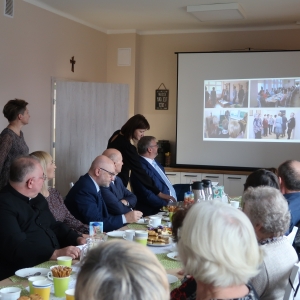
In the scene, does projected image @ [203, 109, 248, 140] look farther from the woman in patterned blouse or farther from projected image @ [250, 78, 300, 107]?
the woman in patterned blouse

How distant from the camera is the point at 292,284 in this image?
6.82ft

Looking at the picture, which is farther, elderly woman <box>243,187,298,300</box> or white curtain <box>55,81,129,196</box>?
white curtain <box>55,81,129,196</box>

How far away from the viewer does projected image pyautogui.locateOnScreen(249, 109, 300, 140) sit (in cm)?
725

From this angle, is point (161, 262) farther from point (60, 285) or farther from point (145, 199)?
point (145, 199)

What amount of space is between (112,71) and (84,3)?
1960 millimetres

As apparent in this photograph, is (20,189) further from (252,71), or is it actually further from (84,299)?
(252,71)

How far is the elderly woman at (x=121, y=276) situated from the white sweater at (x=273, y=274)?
4.03ft

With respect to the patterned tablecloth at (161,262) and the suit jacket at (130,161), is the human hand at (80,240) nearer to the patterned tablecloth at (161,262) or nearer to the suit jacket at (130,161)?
the patterned tablecloth at (161,262)

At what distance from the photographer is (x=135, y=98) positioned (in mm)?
8047

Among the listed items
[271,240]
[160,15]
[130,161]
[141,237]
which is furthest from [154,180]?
[160,15]

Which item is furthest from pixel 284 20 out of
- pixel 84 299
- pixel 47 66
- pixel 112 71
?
pixel 84 299

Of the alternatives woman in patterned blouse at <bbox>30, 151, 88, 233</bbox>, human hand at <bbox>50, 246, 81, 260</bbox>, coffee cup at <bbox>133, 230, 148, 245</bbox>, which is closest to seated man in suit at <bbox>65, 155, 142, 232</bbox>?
woman in patterned blouse at <bbox>30, 151, 88, 233</bbox>

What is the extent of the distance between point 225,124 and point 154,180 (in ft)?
9.41

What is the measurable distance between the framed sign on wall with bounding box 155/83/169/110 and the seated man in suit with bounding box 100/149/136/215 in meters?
3.57
